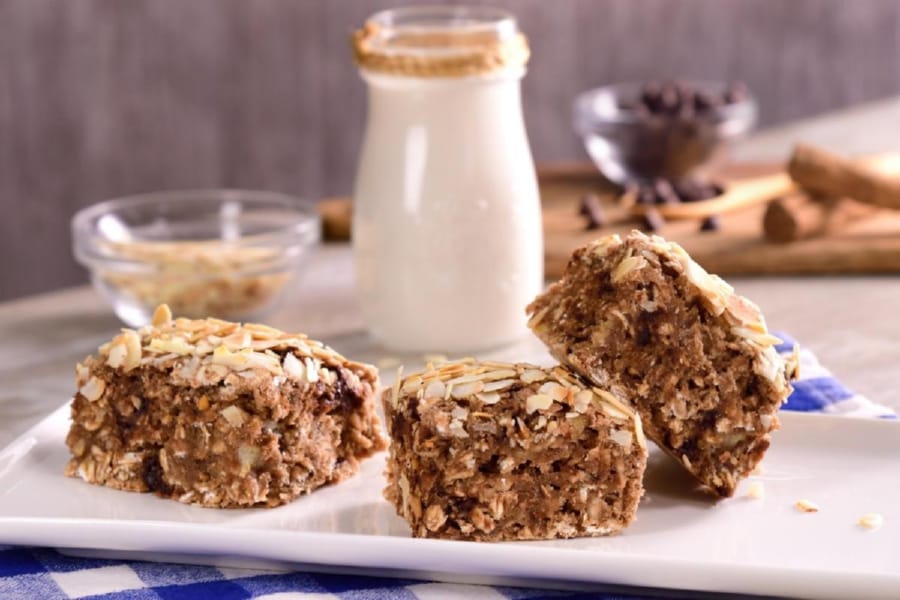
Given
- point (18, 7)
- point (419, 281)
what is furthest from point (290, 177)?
point (419, 281)

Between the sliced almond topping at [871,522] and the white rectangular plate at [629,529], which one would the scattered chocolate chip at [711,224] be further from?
the sliced almond topping at [871,522]

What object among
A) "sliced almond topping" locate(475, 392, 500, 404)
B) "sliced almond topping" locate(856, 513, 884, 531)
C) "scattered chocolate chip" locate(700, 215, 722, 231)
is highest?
"sliced almond topping" locate(475, 392, 500, 404)

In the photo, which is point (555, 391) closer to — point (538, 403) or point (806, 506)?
point (538, 403)

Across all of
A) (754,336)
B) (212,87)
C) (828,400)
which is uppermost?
(754,336)

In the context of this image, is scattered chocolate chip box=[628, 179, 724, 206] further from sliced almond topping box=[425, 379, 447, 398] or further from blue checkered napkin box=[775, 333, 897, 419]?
sliced almond topping box=[425, 379, 447, 398]

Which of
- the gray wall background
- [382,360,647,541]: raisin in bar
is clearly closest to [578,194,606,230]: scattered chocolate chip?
the gray wall background

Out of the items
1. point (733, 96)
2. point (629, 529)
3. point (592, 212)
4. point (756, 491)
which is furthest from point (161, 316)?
point (733, 96)
